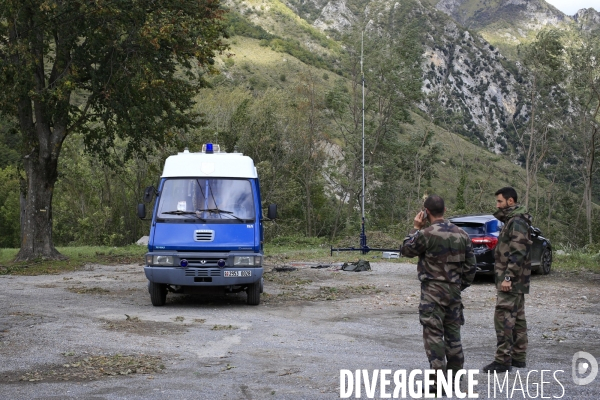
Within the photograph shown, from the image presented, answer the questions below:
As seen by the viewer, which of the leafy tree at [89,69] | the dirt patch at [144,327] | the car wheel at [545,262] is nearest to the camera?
the dirt patch at [144,327]

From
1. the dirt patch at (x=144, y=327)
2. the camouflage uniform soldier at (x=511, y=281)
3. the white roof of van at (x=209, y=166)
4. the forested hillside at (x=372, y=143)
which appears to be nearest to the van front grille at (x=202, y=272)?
the dirt patch at (x=144, y=327)

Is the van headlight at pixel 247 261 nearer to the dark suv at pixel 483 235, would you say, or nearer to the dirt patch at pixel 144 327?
the dirt patch at pixel 144 327

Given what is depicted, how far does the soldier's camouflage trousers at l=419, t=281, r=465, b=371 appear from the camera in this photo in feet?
21.1

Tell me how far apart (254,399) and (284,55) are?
301 ft

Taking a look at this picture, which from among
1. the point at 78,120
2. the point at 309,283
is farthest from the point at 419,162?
the point at 309,283

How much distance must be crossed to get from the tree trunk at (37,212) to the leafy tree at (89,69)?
0.03m

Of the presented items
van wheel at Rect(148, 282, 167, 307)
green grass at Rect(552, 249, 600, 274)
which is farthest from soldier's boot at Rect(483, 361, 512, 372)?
green grass at Rect(552, 249, 600, 274)

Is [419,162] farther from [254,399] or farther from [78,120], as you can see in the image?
[254,399]

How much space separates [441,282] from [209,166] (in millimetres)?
7572

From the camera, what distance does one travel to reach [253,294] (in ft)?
42.7

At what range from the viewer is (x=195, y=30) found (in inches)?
836

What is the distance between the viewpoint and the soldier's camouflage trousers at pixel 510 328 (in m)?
7.47

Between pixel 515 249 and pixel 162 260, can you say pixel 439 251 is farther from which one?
pixel 162 260

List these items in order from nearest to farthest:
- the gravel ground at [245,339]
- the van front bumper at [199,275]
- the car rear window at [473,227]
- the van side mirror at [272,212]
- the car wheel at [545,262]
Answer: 1. the gravel ground at [245,339]
2. the van front bumper at [199,275]
3. the van side mirror at [272,212]
4. the car rear window at [473,227]
5. the car wheel at [545,262]
